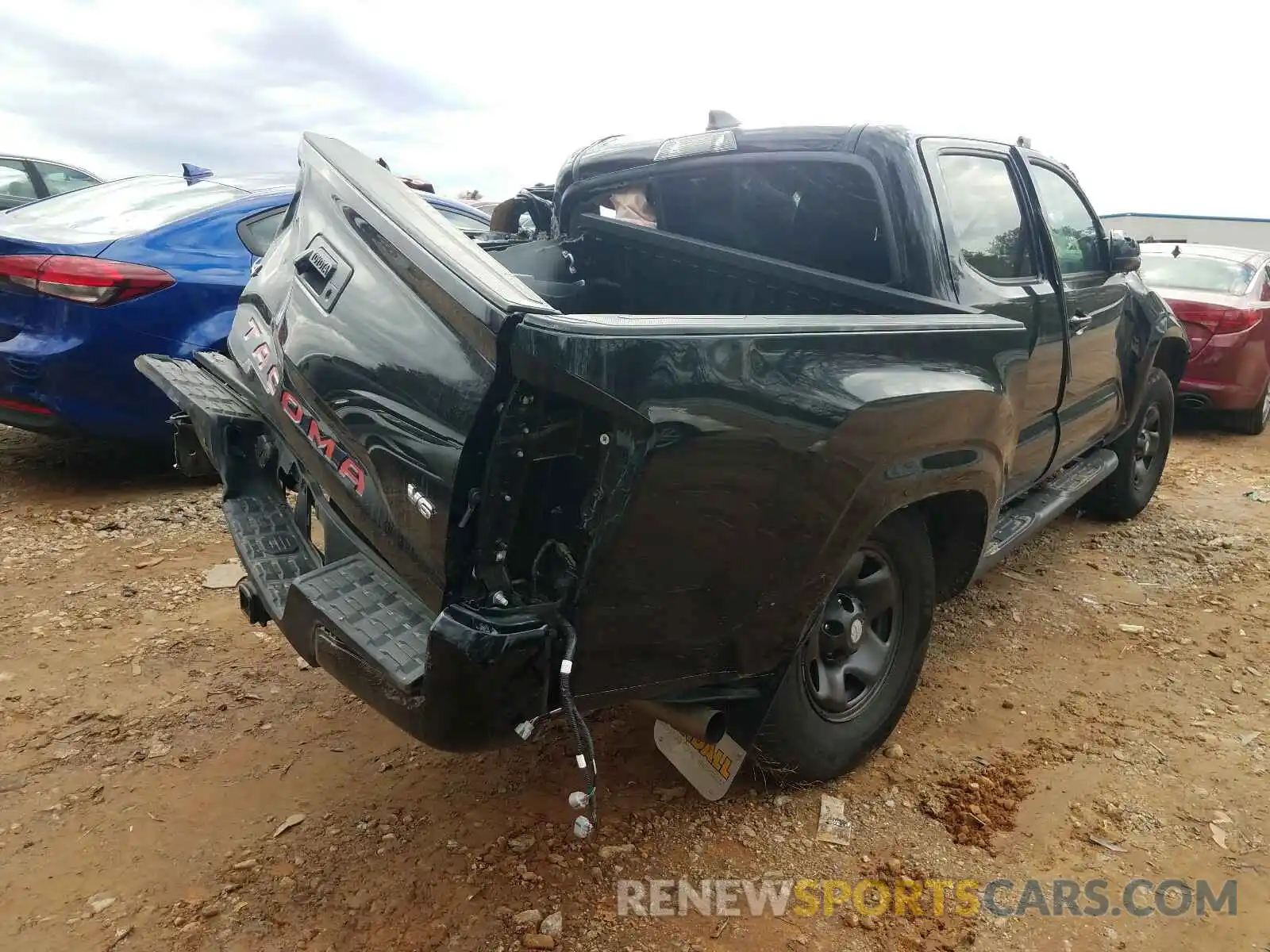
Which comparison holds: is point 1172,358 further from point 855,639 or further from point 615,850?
point 615,850

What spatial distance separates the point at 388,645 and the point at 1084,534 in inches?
174

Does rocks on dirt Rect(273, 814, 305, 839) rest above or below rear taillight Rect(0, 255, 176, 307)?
below

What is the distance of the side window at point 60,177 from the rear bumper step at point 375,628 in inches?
376

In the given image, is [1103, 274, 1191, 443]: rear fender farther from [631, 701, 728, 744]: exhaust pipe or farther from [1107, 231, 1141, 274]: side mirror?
[631, 701, 728, 744]: exhaust pipe

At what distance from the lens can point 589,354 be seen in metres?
1.57

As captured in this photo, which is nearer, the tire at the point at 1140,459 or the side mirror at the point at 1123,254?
the side mirror at the point at 1123,254

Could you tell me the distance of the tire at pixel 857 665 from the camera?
7.95 ft

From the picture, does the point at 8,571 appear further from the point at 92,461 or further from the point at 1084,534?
the point at 1084,534

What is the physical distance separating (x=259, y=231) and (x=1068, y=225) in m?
3.98

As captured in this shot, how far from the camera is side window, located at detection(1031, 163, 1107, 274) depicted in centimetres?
369

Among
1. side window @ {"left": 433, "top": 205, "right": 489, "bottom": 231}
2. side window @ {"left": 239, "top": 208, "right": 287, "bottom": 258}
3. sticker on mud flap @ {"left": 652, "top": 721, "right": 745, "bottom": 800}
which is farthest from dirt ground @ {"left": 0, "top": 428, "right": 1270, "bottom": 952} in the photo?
side window @ {"left": 433, "top": 205, "right": 489, "bottom": 231}

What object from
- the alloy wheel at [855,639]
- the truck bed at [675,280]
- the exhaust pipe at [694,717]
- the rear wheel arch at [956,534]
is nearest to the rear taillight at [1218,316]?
the rear wheel arch at [956,534]

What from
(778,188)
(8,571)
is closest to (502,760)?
(778,188)

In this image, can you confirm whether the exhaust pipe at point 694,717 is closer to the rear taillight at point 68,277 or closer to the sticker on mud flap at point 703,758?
the sticker on mud flap at point 703,758
